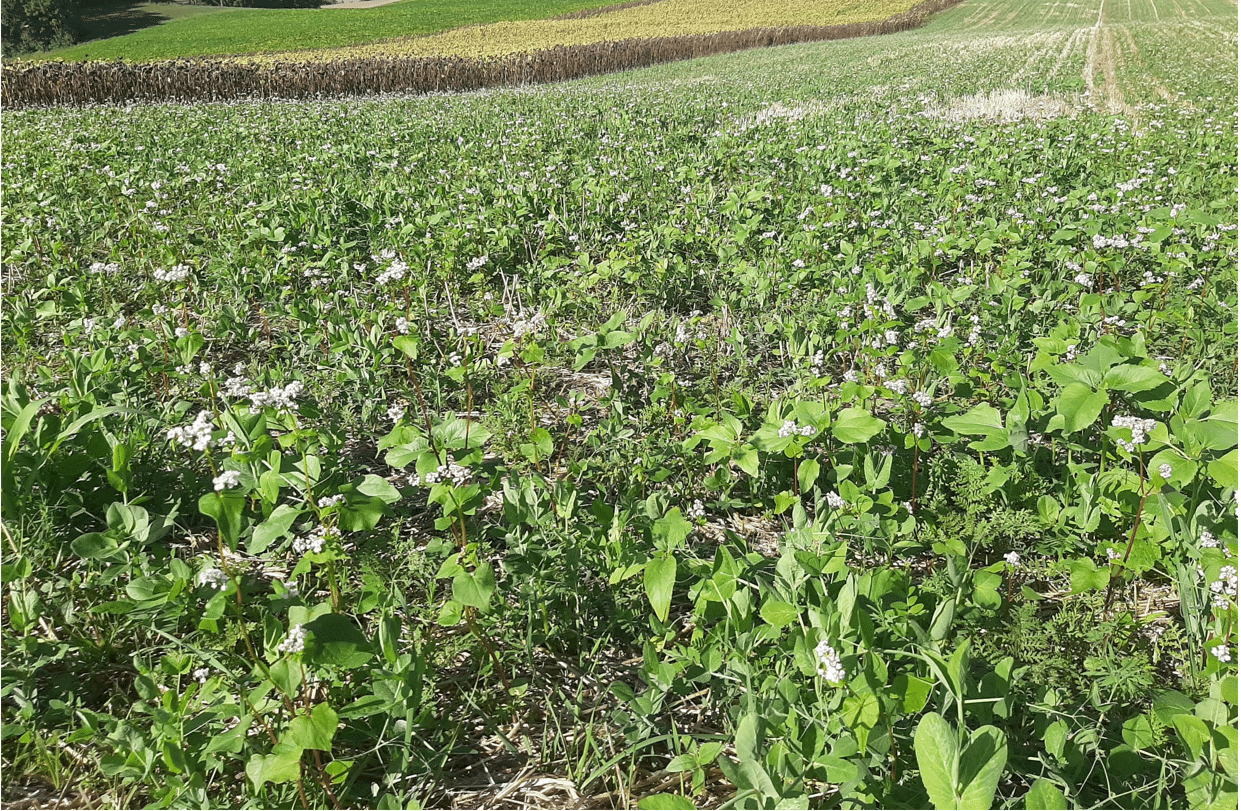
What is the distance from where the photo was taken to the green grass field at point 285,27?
41.6m

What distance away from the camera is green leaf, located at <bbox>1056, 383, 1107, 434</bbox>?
2461 millimetres

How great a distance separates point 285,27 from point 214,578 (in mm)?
57852

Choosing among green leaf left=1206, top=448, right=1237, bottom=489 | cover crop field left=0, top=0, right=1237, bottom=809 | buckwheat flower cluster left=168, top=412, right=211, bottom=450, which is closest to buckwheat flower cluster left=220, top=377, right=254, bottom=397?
cover crop field left=0, top=0, right=1237, bottom=809

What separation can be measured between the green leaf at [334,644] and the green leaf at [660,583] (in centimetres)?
83

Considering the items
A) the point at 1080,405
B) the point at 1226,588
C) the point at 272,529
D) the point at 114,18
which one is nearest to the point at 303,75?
the point at 272,529

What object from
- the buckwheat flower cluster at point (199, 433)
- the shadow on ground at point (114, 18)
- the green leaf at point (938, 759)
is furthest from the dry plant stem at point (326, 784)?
the shadow on ground at point (114, 18)

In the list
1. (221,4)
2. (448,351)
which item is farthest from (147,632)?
(221,4)

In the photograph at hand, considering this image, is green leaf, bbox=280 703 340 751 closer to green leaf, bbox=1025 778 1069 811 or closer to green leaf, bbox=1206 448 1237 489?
green leaf, bbox=1025 778 1069 811

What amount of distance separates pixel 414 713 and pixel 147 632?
1053 millimetres

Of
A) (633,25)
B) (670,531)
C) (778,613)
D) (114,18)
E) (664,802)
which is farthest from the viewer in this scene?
(114,18)

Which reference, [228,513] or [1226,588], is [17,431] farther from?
[1226,588]

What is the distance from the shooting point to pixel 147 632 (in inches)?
89.8

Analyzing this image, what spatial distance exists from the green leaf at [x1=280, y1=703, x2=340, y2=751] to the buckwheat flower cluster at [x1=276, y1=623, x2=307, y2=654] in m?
0.17

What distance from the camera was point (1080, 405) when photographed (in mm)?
2500
